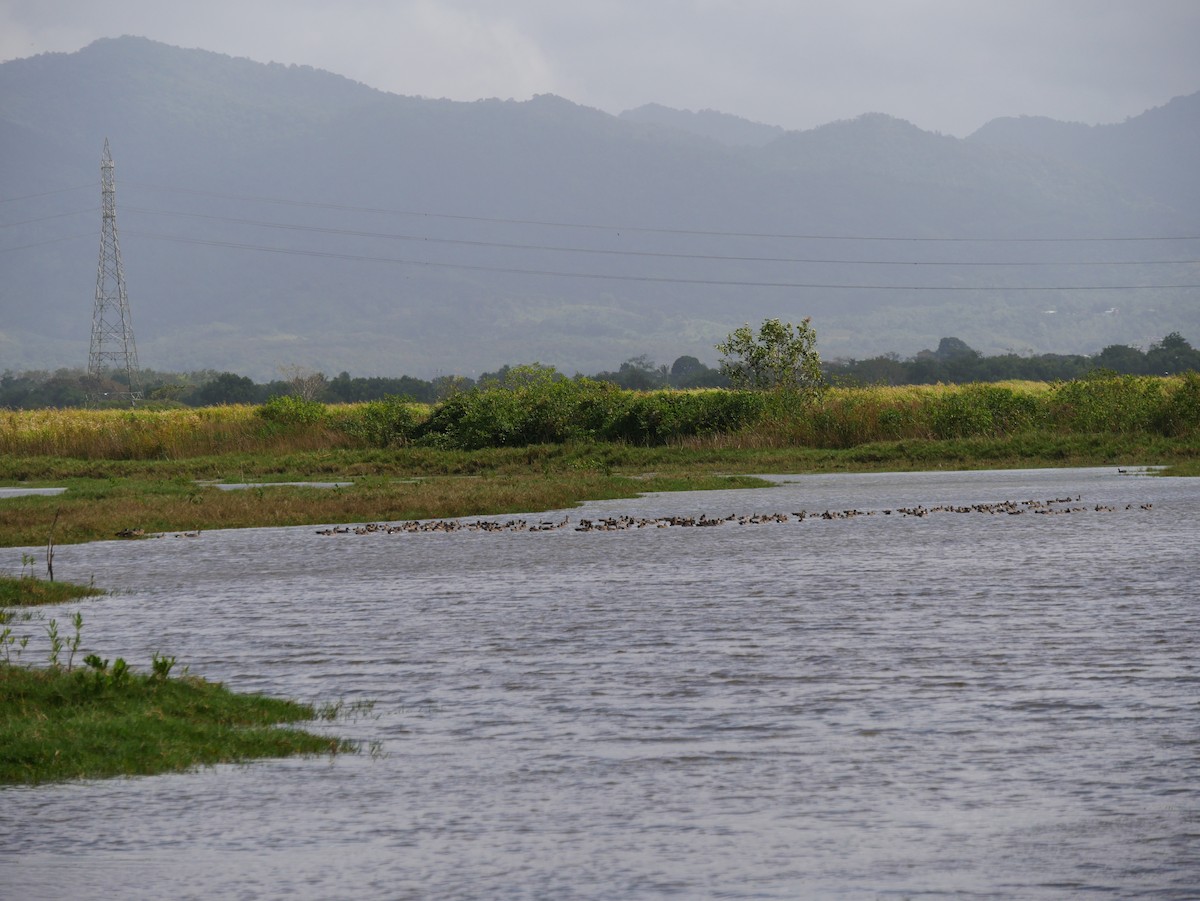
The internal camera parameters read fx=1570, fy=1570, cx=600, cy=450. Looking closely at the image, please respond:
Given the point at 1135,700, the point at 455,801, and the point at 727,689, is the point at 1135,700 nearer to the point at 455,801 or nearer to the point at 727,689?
the point at 727,689

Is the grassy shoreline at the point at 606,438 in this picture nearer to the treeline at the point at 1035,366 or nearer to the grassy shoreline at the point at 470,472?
the grassy shoreline at the point at 470,472

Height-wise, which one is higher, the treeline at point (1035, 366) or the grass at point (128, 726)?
the treeline at point (1035, 366)

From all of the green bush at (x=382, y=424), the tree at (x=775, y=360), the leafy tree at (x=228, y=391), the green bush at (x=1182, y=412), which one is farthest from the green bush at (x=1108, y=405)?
the leafy tree at (x=228, y=391)

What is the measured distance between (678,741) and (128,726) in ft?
10.8

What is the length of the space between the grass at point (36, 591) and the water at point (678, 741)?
2.13ft

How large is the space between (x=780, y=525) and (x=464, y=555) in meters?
6.18

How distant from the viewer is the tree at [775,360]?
52.4 meters

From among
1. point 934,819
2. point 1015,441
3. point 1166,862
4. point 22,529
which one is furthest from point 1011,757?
point 1015,441

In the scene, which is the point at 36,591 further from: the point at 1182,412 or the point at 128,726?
the point at 1182,412

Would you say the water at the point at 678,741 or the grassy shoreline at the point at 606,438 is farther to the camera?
the grassy shoreline at the point at 606,438

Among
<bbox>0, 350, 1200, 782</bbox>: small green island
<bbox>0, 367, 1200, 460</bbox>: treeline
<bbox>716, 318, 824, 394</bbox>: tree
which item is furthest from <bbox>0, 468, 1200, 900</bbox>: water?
<bbox>716, 318, 824, 394</bbox>: tree

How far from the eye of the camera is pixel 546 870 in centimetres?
693

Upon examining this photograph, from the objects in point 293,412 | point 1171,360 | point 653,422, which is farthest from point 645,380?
point 653,422

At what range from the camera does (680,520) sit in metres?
26.6
